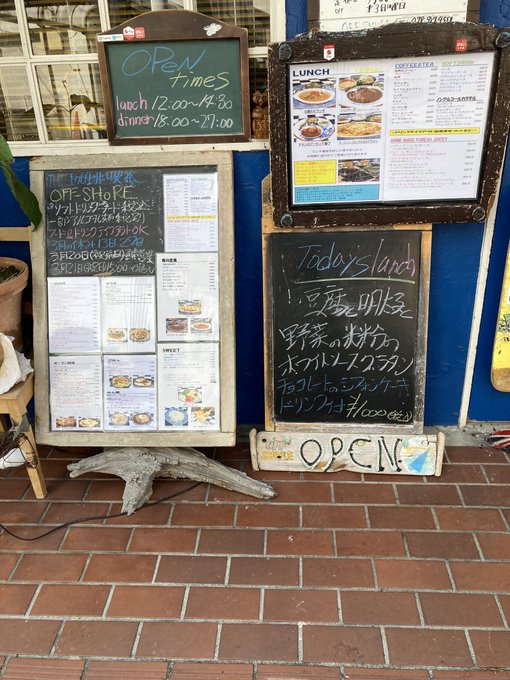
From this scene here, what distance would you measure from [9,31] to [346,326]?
2302 millimetres

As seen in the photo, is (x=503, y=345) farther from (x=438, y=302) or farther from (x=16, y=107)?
(x=16, y=107)

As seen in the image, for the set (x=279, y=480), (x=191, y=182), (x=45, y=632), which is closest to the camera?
(x=45, y=632)

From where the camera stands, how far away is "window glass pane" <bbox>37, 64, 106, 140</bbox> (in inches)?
115

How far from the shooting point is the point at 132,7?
278 centimetres

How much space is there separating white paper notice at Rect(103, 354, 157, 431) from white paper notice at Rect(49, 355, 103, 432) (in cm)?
5

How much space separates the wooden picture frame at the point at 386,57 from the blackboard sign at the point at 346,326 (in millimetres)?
126

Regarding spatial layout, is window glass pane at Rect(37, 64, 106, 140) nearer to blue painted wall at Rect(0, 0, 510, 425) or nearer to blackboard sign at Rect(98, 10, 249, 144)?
blackboard sign at Rect(98, 10, 249, 144)

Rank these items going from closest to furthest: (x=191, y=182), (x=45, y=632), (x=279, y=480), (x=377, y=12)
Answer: (x=45, y=632)
(x=377, y=12)
(x=191, y=182)
(x=279, y=480)

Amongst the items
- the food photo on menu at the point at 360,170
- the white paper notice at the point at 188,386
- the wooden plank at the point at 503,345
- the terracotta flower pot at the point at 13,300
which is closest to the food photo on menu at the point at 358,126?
the food photo on menu at the point at 360,170

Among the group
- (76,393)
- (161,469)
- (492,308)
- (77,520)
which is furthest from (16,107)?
(492,308)

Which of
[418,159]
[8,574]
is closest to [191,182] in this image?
[418,159]

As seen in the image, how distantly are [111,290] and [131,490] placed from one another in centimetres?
106

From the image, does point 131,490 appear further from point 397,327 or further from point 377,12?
point 377,12

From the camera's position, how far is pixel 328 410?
3.21 metres
